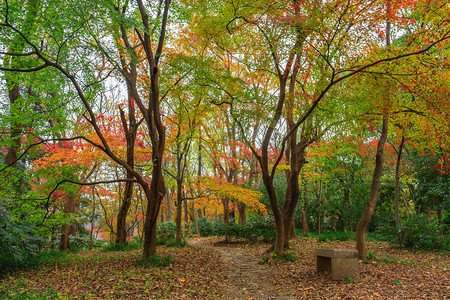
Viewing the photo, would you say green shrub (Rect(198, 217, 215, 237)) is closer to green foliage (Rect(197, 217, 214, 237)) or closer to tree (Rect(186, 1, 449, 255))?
green foliage (Rect(197, 217, 214, 237))

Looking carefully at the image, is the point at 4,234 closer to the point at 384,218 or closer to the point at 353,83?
the point at 353,83

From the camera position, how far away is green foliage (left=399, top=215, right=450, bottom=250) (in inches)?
349

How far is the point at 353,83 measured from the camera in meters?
6.88

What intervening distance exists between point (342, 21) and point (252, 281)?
5.60 m

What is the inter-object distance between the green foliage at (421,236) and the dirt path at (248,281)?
4898 mm

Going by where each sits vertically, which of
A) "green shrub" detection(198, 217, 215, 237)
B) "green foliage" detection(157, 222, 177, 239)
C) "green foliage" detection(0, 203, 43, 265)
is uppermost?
"green foliage" detection(0, 203, 43, 265)

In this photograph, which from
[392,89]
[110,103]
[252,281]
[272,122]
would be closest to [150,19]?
[272,122]

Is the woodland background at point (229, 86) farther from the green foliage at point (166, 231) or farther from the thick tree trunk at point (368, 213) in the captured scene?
the green foliage at point (166, 231)

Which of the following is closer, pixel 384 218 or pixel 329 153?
pixel 329 153

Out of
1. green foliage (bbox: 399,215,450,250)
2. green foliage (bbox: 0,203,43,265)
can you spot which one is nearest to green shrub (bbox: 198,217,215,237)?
green foliage (bbox: 399,215,450,250)

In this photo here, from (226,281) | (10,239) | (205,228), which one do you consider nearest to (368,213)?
(226,281)

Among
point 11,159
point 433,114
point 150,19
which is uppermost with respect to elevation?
point 150,19

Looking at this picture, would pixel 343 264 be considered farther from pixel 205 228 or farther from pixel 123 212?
pixel 205 228

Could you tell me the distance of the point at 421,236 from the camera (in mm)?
8961
